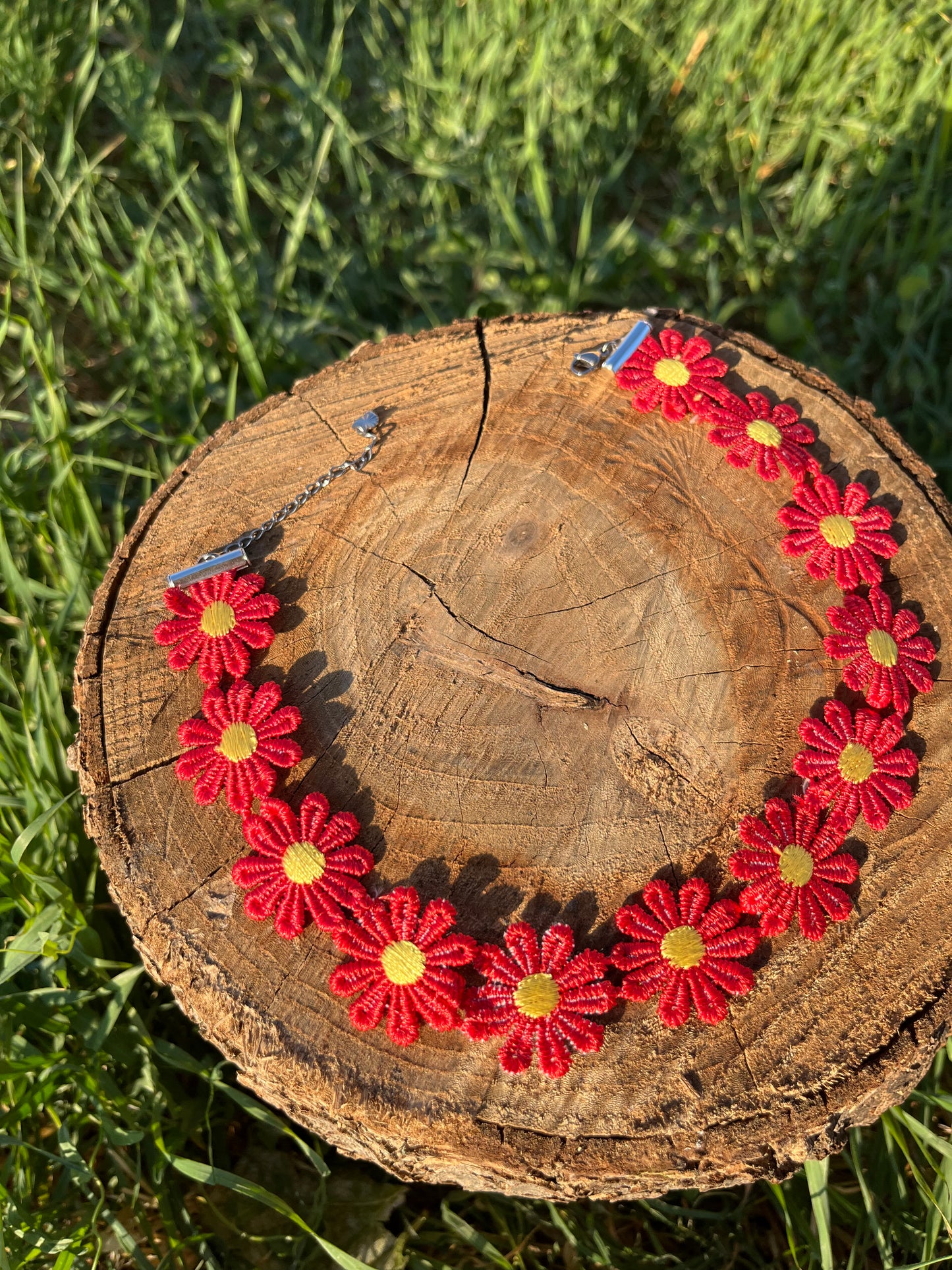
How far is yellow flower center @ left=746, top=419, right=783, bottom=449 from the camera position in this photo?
1.89 m

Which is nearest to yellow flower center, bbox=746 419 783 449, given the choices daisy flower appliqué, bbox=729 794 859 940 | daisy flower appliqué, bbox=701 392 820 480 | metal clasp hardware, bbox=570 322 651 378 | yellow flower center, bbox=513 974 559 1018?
daisy flower appliqué, bbox=701 392 820 480

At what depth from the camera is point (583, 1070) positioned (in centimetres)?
145

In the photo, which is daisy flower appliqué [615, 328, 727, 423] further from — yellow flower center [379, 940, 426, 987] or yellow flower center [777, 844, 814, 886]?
yellow flower center [379, 940, 426, 987]

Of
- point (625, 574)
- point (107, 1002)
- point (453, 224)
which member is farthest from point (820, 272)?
point (107, 1002)

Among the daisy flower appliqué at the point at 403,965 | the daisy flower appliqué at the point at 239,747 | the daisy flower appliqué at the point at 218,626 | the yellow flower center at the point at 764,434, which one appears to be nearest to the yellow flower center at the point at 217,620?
the daisy flower appliqué at the point at 218,626

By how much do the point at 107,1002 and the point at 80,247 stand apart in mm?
2171

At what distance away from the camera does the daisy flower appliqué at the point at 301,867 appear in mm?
1529

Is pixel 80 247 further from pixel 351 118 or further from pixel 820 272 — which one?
pixel 820 272

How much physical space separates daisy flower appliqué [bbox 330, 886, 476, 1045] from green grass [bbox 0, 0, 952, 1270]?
577 millimetres

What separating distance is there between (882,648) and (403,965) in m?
1.05

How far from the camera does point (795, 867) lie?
1549 millimetres

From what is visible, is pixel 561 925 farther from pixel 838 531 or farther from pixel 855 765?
pixel 838 531

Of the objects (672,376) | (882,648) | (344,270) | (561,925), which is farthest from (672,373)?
(344,270)

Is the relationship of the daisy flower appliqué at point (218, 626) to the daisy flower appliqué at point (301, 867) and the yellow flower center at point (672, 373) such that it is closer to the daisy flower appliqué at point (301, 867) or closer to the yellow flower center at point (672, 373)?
the daisy flower appliqué at point (301, 867)
